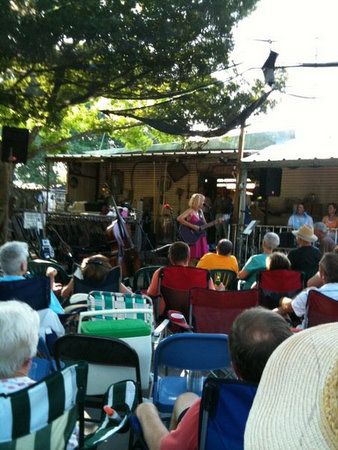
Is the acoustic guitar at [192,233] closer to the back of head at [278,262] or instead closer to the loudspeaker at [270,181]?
the back of head at [278,262]

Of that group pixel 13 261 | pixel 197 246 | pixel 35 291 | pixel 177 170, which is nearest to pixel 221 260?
pixel 197 246

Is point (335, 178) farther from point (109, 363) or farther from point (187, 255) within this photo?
point (109, 363)

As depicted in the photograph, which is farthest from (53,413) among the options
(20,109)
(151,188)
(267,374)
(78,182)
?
(78,182)

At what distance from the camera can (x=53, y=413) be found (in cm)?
172

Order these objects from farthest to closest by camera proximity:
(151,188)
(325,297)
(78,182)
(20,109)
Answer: (78,182) < (151,188) < (20,109) < (325,297)

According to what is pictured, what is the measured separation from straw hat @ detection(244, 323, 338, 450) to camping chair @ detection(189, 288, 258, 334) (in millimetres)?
2692

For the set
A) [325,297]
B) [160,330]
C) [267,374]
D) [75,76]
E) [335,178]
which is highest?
[75,76]

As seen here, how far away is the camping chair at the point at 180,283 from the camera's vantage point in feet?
15.1

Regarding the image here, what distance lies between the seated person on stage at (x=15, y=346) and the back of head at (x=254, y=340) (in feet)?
2.48

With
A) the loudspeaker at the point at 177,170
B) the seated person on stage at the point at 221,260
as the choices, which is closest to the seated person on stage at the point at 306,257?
the seated person on stage at the point at 221,260

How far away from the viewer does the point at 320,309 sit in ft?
12.4

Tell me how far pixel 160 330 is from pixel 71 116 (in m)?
9.55

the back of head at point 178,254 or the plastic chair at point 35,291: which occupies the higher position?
the back of head at point 178,254

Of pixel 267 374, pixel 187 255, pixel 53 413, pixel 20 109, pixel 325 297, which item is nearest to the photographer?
pixel 267 374
